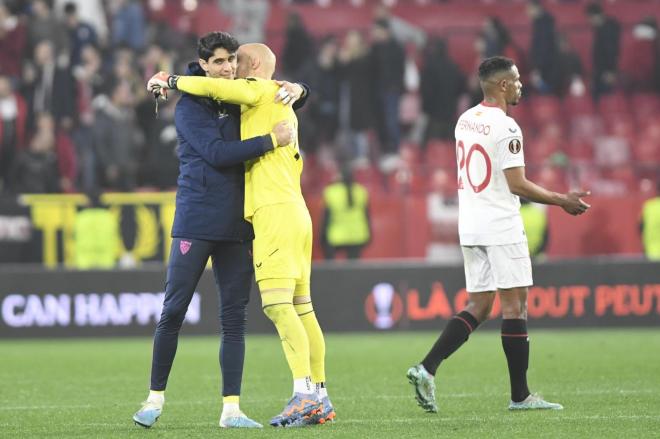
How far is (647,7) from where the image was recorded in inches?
842

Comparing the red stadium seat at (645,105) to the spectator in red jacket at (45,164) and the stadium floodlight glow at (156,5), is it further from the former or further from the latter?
the spectator in red jacket at (45,164)

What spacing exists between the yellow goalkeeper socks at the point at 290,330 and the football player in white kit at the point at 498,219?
85 centimetres

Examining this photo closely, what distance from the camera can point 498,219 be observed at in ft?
24.3

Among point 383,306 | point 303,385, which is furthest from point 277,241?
point 383,306

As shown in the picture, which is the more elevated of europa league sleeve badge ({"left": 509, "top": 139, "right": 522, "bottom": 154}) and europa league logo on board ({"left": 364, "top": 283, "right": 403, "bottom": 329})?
europa league sleeve badge ({"left": 509, "top": 139, "right": 522, "bottom": 154})

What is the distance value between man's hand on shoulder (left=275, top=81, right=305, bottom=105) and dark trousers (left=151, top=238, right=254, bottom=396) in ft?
2.59

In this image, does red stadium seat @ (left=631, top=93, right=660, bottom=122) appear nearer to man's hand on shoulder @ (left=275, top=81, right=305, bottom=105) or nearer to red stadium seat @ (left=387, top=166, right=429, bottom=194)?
red stadium seat @ (left=387, top=166, right=429, bottom=194)

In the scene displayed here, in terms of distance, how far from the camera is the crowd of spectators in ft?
55.8

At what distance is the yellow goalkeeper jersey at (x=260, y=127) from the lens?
6.74 m

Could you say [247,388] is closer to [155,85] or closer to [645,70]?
[155,85]

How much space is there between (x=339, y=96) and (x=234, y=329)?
39.6 ft

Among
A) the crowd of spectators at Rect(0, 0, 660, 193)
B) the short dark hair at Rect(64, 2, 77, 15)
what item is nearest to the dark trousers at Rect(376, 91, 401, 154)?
the crowd of spectators at Rect(0, 0, 660, 193)

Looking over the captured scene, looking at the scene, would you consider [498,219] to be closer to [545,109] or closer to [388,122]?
[388,122]

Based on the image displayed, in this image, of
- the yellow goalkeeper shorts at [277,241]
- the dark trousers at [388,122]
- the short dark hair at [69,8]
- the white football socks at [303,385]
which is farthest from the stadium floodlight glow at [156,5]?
the white football socks at [303,385]
